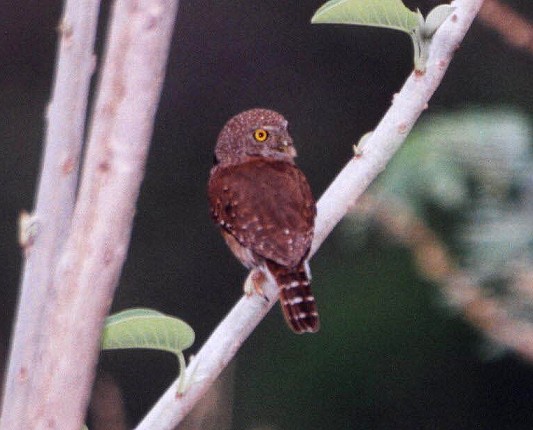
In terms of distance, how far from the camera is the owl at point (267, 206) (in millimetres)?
1184

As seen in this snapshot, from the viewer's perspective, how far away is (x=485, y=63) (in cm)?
298

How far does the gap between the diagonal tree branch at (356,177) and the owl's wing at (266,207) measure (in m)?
0.28

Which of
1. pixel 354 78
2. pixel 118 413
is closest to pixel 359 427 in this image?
pixel 354 78

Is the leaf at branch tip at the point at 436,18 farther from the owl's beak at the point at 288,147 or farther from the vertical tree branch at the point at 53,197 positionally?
the owl's beak at the point at 288,147

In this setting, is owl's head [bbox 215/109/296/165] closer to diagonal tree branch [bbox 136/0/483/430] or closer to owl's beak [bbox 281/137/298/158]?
owl's beak [bbox 281/137/298/158]

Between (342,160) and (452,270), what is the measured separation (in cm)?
123

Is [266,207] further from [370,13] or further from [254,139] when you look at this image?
[370,13]

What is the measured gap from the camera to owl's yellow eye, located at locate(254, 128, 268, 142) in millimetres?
1444


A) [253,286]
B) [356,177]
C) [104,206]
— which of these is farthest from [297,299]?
[104,206]

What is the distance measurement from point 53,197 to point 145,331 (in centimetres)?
17

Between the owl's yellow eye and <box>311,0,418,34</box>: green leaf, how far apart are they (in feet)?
1.71

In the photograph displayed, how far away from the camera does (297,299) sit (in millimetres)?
1162

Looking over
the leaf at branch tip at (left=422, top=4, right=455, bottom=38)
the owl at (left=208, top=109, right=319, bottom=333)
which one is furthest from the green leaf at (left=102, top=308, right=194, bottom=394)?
the leaf at branch tip at (left=422, top=4, right=455, bottom=38)

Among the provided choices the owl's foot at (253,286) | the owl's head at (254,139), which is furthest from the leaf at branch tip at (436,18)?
the owl's head at (254,139)
